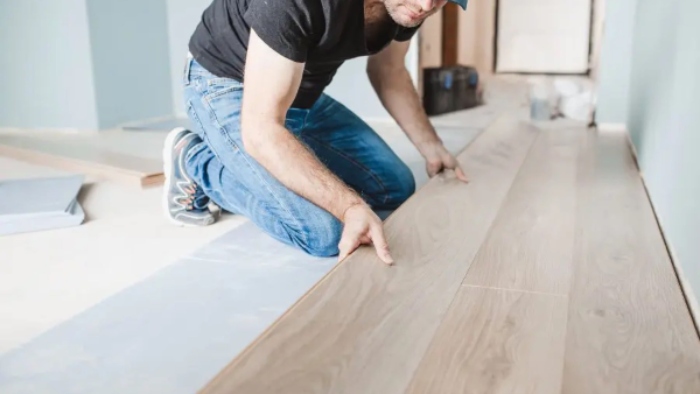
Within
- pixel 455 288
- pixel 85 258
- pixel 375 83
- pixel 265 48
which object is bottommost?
pixel 85 258

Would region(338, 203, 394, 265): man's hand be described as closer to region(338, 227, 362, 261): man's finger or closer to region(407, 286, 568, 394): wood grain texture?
region(338, 227, 362, 261): man's finger

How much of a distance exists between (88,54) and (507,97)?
3198 mm

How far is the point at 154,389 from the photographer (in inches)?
43.9

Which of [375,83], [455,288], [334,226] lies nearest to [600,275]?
[455,288]

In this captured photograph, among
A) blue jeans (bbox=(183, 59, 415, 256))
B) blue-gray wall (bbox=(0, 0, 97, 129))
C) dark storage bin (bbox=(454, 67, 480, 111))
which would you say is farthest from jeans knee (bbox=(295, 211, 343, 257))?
dark storage bin (bbox=(454, 67, 480, 111))

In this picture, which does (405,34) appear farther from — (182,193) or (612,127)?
(612,127)

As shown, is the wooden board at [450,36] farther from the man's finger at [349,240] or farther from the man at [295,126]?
the man's finger at [349,240]

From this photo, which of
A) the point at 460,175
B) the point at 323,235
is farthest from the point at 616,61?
the point at 323,235

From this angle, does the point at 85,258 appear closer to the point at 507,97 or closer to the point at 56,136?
the point at 56,136

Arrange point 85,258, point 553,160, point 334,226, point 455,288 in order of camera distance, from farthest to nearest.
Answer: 1. point 553,160
2. point 85,258
3. point 334,226
4. point 455,288

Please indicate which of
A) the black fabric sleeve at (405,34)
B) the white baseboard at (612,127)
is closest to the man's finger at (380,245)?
the black fabric sleeve at (405,34)

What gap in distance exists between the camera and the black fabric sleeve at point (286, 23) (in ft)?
4.43

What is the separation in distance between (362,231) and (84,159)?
6.79 feet

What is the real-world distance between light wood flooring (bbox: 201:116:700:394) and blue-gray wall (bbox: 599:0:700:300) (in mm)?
70
